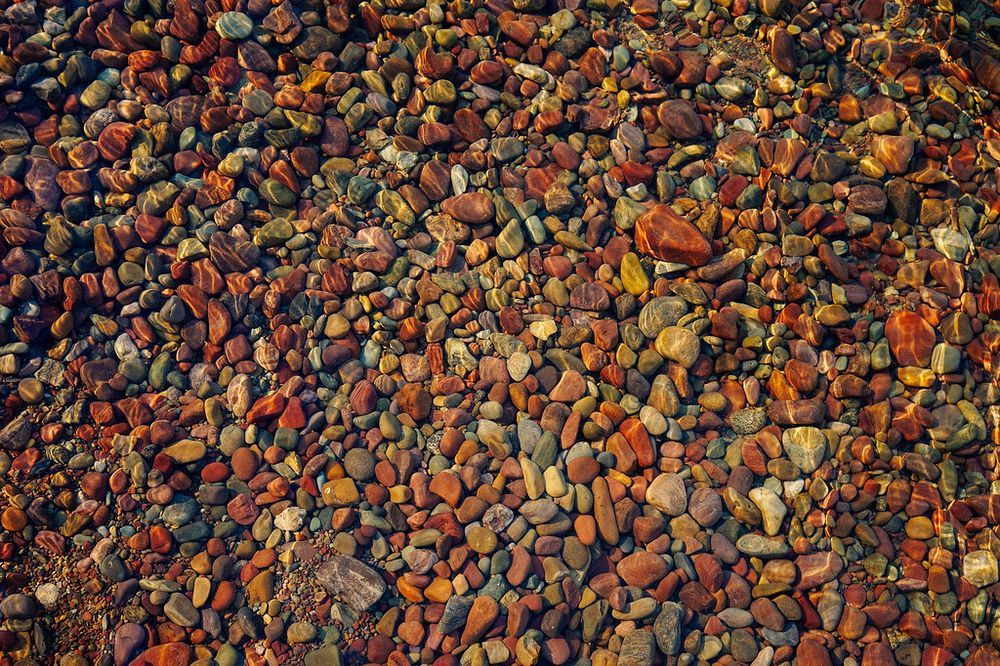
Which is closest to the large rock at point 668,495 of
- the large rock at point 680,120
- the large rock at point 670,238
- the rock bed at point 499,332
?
the rock bed at point 499,332

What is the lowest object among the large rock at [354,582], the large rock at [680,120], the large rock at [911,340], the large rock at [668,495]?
the large rock at [354,582]

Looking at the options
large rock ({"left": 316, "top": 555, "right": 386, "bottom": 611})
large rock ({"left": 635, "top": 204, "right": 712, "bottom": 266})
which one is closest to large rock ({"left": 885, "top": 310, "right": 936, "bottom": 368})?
large rock ({"left": 635, "top": 204, "right": 712, "bottom": 266})

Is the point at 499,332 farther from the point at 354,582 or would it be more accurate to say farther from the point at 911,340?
the point at 911,340

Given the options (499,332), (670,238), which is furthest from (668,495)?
(670,238)

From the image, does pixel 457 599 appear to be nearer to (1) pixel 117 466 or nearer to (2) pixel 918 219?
(1) pixel 117 466

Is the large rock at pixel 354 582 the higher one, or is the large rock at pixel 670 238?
the large rock at pixel 670 238

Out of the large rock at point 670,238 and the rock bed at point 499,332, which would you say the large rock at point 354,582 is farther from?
the large rock at point 670,238

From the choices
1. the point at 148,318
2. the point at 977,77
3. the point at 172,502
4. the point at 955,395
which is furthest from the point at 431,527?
the point at 977,77
